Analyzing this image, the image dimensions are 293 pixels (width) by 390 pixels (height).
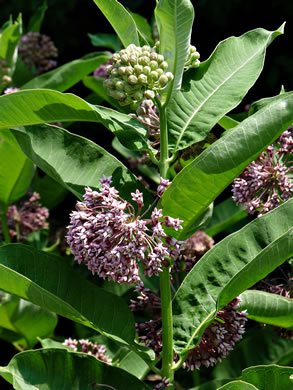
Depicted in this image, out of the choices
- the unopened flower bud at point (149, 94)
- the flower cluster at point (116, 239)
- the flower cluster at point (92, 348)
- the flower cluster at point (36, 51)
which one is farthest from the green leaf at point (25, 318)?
the flower cluster at point (36, 51)

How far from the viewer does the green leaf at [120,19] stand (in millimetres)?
1658

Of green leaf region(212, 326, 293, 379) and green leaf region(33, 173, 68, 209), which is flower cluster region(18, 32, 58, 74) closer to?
green leaf region(33, 173, 68, 209)

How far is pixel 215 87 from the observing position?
183 cm

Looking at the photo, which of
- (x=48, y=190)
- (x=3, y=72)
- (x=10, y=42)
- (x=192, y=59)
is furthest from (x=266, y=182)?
(x=10, y=42)

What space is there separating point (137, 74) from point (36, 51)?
1934 millimetres

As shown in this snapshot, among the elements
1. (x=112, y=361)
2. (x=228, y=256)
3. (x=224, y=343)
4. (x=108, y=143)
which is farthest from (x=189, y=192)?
(x=108, y=143)

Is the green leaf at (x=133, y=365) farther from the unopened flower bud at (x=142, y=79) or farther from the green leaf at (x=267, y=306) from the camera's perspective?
the unopened flower bud at (x=142, y=79)

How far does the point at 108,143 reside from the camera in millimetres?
3773

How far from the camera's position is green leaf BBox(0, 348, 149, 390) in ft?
5.67

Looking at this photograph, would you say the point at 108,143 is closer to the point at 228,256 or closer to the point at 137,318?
the point at 137,318

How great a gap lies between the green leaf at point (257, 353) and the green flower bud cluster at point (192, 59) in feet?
3.40

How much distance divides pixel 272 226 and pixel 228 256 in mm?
145

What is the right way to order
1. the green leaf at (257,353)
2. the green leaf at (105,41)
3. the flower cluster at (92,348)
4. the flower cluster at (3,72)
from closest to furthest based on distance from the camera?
the flower cluster at (92,348), the green leaf at (257,353), the flower cluster at (3,72), the green leaf at (105,41)

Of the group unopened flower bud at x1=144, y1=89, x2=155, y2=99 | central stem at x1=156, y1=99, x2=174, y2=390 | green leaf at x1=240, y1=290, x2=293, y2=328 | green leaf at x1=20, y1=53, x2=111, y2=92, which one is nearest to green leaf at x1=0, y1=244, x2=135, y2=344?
central stem at x1=156, y1=99, x2=174, y2=390
